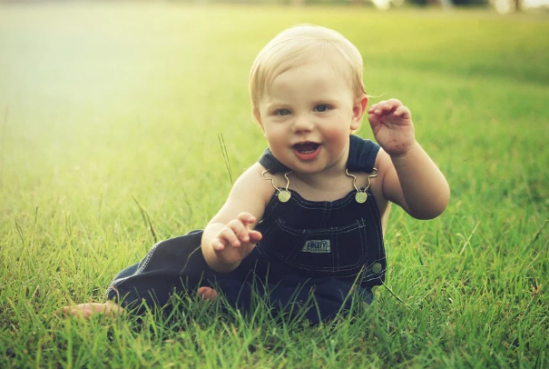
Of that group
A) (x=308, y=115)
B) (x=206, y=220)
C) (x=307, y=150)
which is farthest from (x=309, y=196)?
(x=206, y=220)

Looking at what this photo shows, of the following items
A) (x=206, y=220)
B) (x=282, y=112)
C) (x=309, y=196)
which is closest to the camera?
(x=282, y=112)

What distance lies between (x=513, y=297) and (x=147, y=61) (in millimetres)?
12529

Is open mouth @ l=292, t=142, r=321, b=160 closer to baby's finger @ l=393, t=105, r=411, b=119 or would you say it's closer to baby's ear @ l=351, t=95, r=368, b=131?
baby's ear @ l=351, t=95, r=368, b=131

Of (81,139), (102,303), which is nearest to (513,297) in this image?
(102,303)

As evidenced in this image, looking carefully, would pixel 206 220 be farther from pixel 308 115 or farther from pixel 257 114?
pixel 308 115

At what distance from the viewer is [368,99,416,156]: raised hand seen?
82.6 inches

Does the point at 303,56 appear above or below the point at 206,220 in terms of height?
above

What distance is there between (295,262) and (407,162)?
56 centimetres

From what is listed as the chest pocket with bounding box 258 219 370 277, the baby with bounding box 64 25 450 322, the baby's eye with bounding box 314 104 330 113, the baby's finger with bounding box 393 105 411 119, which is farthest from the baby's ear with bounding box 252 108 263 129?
the baby's finger with bounding box 393 105 411 119

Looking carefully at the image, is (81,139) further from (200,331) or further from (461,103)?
(461,103)

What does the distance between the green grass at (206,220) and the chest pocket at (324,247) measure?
0.64 ft

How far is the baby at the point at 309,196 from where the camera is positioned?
2.14 metres

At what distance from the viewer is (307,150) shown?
7.22 feet

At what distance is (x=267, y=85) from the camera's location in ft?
7.18
